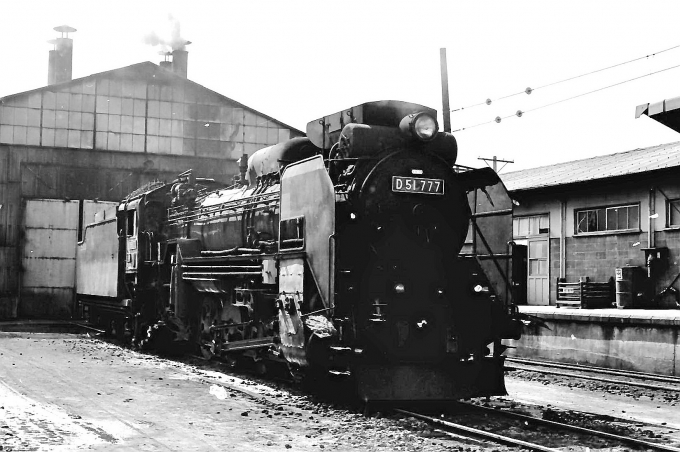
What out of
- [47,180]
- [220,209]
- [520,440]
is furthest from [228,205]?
[47,180]

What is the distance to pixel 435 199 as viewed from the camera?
34.2 feet

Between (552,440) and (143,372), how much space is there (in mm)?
7705

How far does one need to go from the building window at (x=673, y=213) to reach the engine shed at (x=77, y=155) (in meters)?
17.3

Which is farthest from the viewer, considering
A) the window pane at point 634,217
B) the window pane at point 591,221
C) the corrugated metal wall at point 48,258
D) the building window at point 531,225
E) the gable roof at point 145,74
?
the gable roof at point 145,74

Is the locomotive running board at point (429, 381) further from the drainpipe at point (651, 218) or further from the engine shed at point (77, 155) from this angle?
the engine shed at point (77, 155)

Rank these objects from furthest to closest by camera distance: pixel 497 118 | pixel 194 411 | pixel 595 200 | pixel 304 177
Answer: pixel 595 200, pixel 497 118, pixel 304 177, pixel 194 411

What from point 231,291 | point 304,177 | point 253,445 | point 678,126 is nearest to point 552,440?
point 253,445

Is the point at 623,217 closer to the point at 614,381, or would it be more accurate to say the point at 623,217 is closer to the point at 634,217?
the point at 634,217

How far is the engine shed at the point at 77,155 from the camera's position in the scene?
95.6 ft

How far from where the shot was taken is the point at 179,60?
34.2m

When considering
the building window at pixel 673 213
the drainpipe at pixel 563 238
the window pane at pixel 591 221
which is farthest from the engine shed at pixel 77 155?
the building window at pixel 673 213

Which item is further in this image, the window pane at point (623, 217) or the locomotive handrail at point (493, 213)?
the window pane at point (623, 217)

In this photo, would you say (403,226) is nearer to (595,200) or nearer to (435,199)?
(435,199)

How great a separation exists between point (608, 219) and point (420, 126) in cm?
1247
